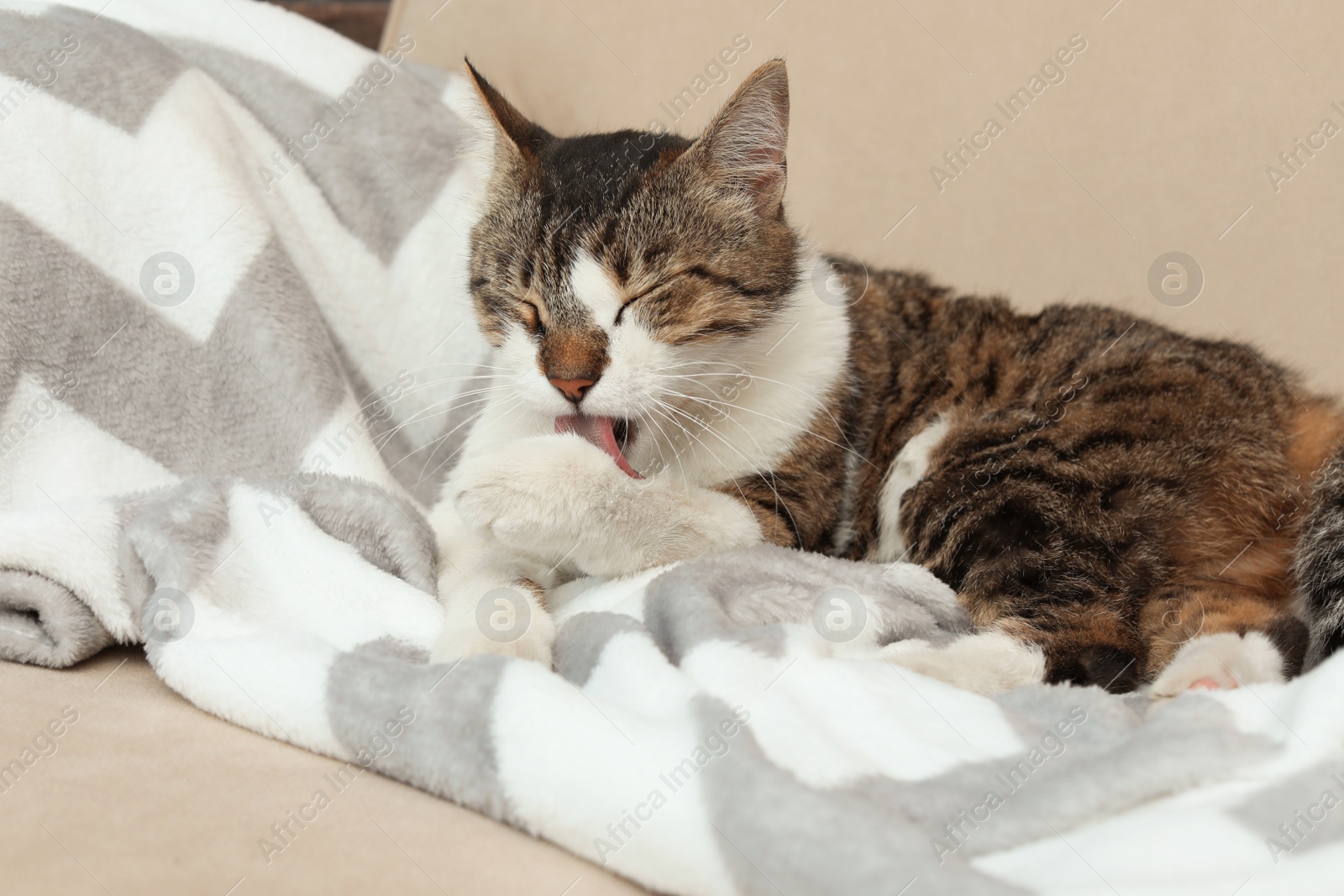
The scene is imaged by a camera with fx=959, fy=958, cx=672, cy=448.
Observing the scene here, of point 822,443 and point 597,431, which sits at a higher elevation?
point 822,443

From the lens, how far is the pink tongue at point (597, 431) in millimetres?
1503

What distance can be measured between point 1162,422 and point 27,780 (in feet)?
5.01

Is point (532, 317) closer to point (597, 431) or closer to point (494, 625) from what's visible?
point (597, 431)

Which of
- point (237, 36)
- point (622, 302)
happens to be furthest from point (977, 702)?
point (237, 36)

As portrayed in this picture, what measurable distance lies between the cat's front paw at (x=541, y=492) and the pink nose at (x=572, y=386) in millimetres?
68

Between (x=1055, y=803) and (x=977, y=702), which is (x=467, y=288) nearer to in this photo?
(x=977, y=702)

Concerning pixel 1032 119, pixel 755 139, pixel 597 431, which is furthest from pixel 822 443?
pixel 1032 119

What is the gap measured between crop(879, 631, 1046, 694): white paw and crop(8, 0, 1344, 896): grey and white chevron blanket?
0.21 ft

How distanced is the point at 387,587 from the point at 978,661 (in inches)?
32.5

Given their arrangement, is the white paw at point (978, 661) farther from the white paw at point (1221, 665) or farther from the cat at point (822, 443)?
the white paw at point (1221, 665)

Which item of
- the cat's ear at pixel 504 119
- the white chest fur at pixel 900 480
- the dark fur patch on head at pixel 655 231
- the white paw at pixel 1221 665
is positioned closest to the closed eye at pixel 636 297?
the dark fur patch on head at pixel 655 231

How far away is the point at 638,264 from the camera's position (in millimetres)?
1489

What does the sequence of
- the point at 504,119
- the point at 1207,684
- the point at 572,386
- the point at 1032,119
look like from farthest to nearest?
the point at 1032,119
the point at 504,119
the point at 572,386
the point at 1207,684

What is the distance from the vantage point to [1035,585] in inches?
54.7
